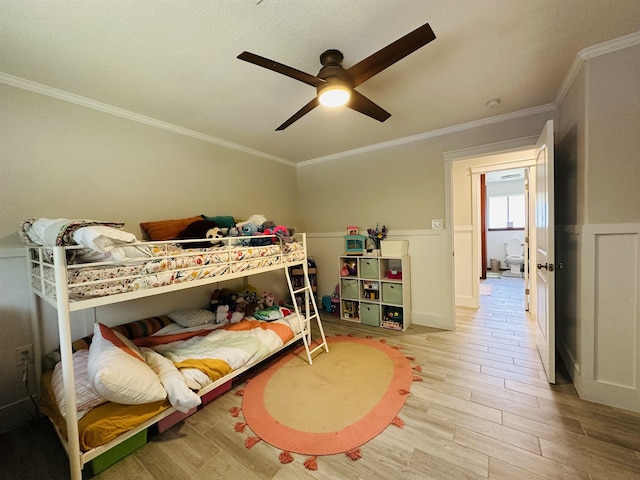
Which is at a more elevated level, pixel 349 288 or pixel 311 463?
pixel 349 288

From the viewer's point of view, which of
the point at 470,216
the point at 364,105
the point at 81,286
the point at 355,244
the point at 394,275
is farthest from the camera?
the point at 470,216

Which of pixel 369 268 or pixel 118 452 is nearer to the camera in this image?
pixel 118 452

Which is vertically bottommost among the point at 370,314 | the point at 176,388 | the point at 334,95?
the point at 370,314

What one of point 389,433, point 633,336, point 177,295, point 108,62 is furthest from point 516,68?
point 177,295

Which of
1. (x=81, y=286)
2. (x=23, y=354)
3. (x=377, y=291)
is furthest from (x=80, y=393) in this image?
(x=377, y=291)

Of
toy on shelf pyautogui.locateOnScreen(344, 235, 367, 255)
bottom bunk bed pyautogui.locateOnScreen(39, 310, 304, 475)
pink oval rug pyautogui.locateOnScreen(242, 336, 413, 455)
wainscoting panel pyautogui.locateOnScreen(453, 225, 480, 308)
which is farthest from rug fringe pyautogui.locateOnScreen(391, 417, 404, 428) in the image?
wainscoting panel pyautogui.locateOnScreen(453, 225, 480, 308)

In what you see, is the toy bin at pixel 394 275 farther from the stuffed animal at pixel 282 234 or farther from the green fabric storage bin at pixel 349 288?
the stuffed animal at pixel 282 234

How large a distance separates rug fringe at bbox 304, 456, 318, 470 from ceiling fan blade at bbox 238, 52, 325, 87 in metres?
2.17

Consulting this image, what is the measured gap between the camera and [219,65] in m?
1.72

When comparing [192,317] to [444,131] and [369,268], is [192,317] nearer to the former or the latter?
[369,268]

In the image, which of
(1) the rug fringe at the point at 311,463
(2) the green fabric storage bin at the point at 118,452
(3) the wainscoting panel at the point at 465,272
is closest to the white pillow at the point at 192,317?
(2) the green fabric storage bin at the point at 118,452

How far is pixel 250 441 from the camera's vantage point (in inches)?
60.7

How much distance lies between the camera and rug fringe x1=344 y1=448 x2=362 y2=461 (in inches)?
55.2

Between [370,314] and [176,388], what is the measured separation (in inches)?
94.5
